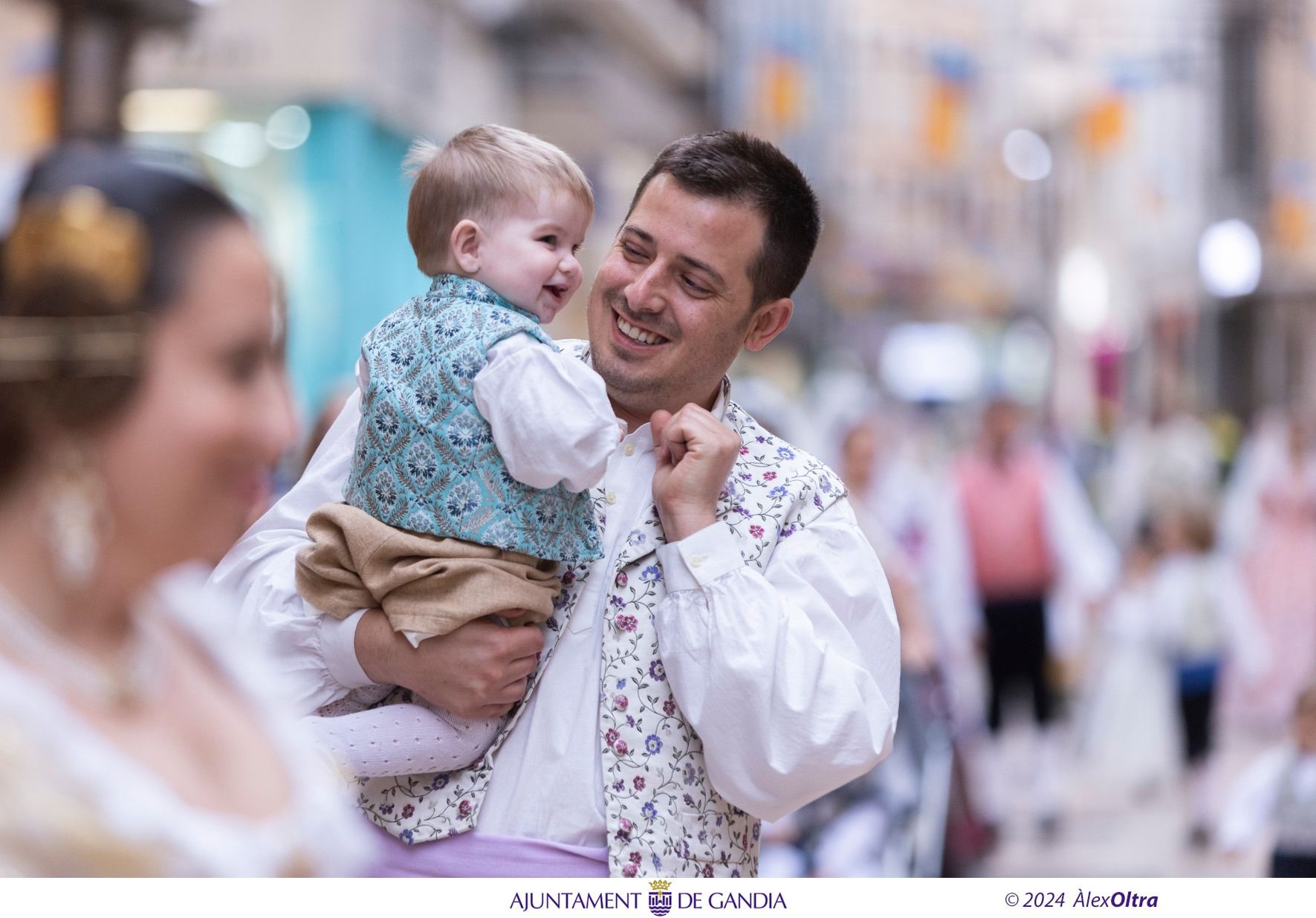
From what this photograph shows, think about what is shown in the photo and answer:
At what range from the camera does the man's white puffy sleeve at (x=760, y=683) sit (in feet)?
7.46

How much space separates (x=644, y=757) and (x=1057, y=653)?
21.8 feet

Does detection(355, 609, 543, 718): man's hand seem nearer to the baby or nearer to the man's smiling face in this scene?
the baby

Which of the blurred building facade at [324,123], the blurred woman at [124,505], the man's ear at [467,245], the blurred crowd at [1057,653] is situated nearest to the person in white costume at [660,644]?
the man's ear at [467,245]

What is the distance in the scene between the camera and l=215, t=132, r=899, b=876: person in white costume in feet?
7.54

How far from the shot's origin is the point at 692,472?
2.40 m

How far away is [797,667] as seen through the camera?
2.30 m

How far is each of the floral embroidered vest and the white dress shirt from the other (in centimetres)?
3

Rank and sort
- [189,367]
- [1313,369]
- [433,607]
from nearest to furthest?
[189,367] < [433,607] < [1313,369]

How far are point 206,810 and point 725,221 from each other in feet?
5.34

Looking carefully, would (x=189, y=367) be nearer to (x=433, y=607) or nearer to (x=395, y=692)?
(x=433, y=607)

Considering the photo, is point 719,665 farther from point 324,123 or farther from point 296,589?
point 324,123

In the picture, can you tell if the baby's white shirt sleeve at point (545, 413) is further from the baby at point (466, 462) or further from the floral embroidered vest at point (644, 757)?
the floral embroidered vest at point (644, 757)

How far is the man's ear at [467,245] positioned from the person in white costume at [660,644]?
0.27 metres
